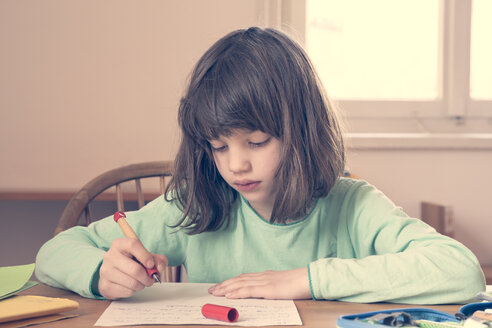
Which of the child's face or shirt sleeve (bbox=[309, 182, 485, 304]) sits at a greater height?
the child's face

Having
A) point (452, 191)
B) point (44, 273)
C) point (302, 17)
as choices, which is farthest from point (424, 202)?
point (44, 273)

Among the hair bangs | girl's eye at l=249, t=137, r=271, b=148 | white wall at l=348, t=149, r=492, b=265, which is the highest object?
the hair bangs

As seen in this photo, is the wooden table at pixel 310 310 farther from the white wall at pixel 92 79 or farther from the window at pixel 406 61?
the window at pixel 406 61

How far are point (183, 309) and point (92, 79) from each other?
1.35 m

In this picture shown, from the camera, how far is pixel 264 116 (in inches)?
35.7

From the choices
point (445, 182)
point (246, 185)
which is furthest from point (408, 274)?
point (445, 182)

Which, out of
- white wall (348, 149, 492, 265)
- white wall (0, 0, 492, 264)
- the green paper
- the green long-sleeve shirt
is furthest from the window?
the green paper

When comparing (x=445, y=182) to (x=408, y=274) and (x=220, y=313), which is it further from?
(x=220, y=313)

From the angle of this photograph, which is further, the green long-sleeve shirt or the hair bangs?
the hair bangs

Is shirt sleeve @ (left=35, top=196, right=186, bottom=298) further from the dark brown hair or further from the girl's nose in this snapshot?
the girl's nose

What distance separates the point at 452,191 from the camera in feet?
6.54

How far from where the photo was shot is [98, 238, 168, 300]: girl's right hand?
0.76 m

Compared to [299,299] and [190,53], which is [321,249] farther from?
[190,53]

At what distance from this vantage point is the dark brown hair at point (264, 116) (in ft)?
2.99
